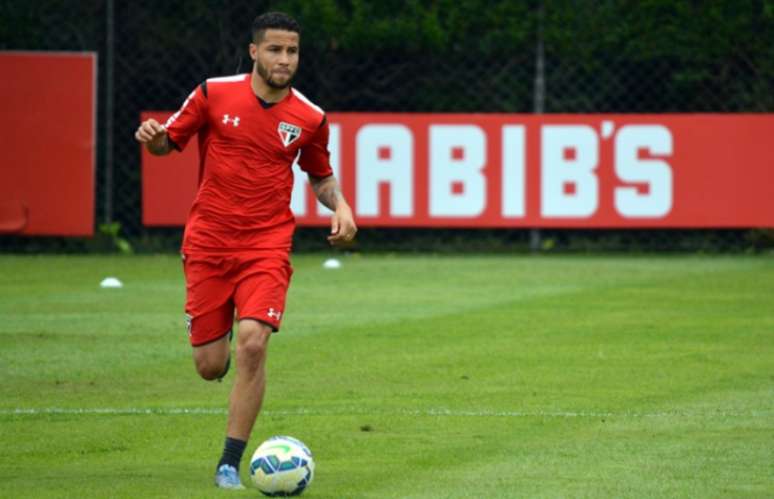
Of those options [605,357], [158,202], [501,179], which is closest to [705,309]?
[605,357]

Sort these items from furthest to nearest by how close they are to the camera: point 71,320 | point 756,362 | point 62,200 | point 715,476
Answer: point 62,200
point 71,320
point 756,362
point 715,476

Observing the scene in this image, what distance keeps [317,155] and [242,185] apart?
0.54 m

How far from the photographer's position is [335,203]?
859 centimetres

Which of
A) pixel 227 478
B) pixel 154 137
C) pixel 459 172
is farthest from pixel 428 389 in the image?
pixel 459 172

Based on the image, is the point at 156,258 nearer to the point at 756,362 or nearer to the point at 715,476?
the point at 756,362

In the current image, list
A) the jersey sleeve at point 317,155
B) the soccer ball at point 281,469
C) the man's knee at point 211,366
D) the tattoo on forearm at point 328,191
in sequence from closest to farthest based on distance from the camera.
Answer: the soccer ball at point 281,469
the man's knee at point 211,366
the jersey sleeve at point 317,155
the tattoo on forearm at point 328,191

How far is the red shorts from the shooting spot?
8070 mm

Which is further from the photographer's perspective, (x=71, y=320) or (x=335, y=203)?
(x=71, y=320)

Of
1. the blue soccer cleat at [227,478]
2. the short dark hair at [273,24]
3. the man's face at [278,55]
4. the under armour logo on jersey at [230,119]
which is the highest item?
the short dark hair at [273,24]

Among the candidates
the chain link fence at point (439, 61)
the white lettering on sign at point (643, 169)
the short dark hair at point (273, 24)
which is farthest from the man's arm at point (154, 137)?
the chain link fence at point (439, 61)

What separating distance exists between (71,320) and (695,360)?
18.4 feet

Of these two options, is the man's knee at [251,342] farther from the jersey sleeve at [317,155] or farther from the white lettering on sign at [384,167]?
the white lettering on sign at [384,167]

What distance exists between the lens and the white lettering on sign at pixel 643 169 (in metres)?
22.4

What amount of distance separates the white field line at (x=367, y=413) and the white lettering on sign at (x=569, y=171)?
1268 centimetres
